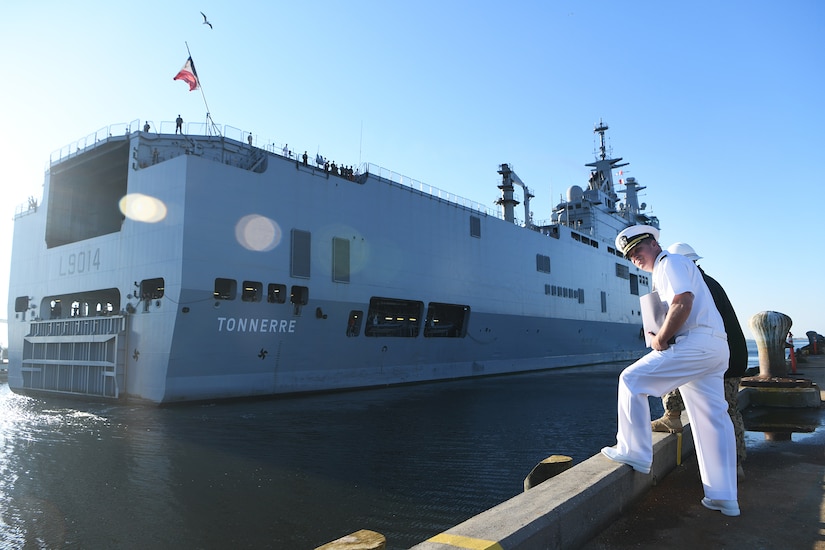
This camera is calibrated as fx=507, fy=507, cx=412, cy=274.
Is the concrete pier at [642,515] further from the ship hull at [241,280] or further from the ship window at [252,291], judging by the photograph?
the ship window at [252,291]

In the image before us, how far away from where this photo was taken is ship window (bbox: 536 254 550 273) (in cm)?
2773

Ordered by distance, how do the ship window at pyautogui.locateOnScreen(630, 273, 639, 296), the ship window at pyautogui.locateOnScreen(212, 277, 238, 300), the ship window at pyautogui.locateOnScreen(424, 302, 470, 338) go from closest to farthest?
the ship window at pyautogui.locateOnScreen(212, 277, 238, 300), the ship window at pyautogui.locateOnScreen(424, 302, 470, 338), the ship window at pyautogui.locateOnScreen(630, 273, 639, 296)

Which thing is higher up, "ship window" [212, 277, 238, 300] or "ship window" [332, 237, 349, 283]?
"ship window" [332, 237, 349, 283]

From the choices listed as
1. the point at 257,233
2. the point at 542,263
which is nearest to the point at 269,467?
the point at 257,233

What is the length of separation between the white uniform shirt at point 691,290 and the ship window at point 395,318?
54.9 feet

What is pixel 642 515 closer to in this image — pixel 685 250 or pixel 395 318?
pixel 685 250

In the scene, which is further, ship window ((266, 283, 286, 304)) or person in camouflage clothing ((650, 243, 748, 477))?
ship window ((266, 283, 286, 304))

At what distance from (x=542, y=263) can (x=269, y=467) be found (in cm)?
2250

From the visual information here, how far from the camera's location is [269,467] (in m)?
8.01

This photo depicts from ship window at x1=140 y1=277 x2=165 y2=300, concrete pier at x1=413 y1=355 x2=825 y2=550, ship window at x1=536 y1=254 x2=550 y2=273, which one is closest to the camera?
concrete pier at x1=413 y1=355 x2=825 y2=550

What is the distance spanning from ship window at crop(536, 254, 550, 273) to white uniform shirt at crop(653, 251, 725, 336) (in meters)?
25.1

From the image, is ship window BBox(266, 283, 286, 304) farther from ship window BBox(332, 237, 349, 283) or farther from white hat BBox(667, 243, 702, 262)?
white hat BBox(667, 243, 702, 262)

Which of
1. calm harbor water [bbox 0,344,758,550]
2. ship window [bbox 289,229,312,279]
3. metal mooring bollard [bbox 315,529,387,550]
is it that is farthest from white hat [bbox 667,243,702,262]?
ship window [bbox 289,229,312,279]

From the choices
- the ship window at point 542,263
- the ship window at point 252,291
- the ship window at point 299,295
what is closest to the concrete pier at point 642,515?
the ship window at point 252,291
